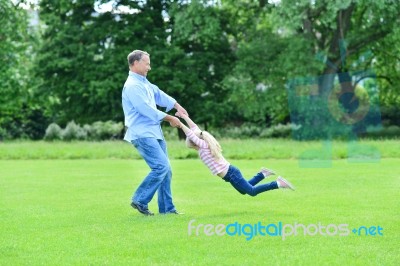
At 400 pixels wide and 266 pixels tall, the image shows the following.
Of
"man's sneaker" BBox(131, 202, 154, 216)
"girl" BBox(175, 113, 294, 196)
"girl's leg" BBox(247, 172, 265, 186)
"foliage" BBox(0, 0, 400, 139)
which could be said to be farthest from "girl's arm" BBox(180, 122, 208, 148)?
"foliage" BBox(0, 0, 400, 139)

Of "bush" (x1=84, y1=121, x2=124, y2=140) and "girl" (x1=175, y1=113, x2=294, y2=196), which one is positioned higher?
"girl" (x1=175, y1=113, x2=294, y2=196)

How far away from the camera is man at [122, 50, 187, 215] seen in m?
9.37

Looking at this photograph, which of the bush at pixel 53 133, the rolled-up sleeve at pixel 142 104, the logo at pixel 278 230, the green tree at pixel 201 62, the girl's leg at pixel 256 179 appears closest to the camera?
the logo at pixel 278 230

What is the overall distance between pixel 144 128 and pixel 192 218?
4.11ft

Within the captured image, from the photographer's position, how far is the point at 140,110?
30.7 ft

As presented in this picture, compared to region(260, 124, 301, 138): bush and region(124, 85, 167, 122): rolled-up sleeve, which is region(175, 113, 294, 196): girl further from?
region(260, 124, 301, 138): bush

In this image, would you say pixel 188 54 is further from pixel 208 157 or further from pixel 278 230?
pixel 278 230

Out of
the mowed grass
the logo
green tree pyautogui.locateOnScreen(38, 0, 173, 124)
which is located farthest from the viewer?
green tree pyautogui.locateOnScreen(38, 0, 173, 124)

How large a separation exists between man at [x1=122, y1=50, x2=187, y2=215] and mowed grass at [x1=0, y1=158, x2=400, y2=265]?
26 cm

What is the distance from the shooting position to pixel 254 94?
32.3 m

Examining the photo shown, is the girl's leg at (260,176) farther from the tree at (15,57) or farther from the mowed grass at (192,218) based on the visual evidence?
the tree at (15,57)

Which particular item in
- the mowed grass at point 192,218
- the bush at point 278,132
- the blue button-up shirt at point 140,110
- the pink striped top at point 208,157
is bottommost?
the bush at point 278,132

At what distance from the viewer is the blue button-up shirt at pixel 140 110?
934 cm

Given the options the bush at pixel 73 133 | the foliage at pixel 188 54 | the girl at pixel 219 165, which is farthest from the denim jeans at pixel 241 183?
the bush at pixel 73 133
